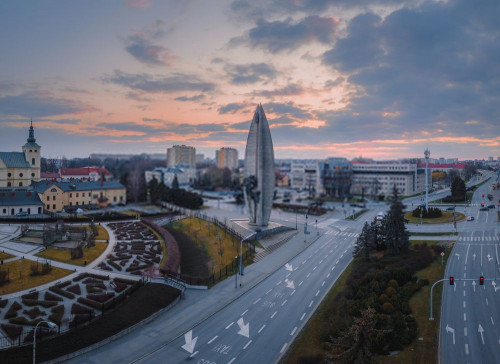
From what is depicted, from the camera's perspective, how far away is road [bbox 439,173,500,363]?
23359mm

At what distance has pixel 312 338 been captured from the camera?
26641 millimetres

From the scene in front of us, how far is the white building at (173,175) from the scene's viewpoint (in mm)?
160250

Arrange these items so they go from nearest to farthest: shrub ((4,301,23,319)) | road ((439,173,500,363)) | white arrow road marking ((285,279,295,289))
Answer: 1. road ((439,173,500,363))
2. shrub ((4,301,23,319))
3. white arrow road marking ((285,279,295,289))

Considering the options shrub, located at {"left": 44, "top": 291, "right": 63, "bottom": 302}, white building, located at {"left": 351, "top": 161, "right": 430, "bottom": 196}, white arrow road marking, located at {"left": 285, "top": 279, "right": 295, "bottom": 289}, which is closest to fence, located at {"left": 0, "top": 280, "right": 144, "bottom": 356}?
shrub, located at {"left": 44, "top": 291, "right": 63, "bottom": 302}

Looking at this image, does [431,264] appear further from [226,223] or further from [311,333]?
[226,223]

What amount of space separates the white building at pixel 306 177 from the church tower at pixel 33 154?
88.2 m

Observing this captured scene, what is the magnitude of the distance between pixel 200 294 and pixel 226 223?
32124 millimetres

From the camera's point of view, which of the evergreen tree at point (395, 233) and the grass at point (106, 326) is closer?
the grass at point (106, 326)

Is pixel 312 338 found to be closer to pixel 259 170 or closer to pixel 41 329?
pixel 41 329

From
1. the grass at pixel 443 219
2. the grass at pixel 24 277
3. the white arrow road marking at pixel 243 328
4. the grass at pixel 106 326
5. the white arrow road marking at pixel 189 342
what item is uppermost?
the grass at pixel 443 219

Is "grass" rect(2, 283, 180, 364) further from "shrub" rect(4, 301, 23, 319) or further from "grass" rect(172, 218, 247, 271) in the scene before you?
"grass" rect(172, 218, 247, 271)

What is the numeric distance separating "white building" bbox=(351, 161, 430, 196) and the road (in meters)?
72.7

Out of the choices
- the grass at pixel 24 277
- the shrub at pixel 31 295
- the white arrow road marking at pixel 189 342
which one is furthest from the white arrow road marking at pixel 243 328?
the grass at pixel 24 277

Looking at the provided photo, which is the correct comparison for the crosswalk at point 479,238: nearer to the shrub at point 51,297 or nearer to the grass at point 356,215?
the grass at point 356,215
